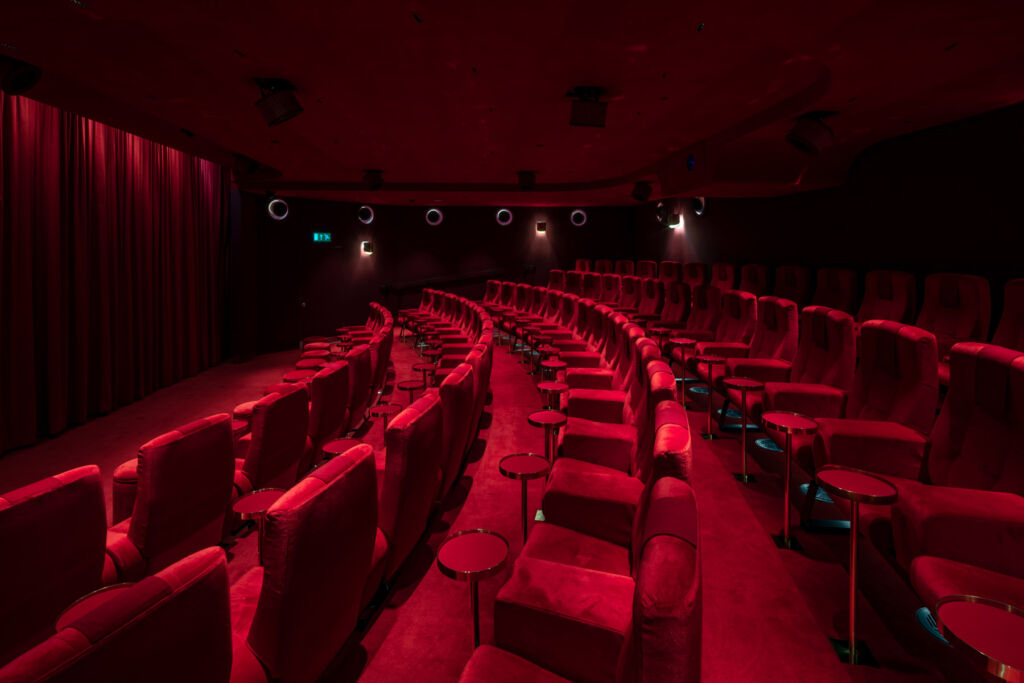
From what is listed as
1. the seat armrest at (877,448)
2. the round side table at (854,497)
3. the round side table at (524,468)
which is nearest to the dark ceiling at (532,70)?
the seat armrest at (877,448)

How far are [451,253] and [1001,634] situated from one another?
11.8 metres

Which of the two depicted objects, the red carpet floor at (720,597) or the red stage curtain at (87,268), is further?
the red stage curtain at (87,268)

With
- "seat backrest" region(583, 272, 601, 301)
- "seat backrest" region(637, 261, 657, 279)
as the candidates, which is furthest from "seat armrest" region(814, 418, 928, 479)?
"seat backrest" region(637, 261, 657, 279)

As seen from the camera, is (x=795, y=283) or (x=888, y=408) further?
(x=795, y=283)

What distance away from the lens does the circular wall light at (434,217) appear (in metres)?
12.1

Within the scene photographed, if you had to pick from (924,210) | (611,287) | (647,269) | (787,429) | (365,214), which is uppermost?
(365,214)

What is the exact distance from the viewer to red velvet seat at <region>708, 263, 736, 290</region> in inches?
303

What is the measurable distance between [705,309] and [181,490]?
17.6 ft

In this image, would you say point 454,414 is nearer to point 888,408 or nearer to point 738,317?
point 888,408

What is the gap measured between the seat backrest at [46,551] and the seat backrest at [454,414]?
4.10 feet

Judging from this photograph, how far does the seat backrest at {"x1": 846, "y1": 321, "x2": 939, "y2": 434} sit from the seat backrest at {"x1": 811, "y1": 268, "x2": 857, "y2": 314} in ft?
11.1

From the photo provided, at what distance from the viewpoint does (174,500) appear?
1950mm

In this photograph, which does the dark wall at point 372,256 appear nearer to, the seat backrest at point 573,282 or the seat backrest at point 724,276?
the seat backrest at point 573,282

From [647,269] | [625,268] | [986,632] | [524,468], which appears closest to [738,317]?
[524,468]
